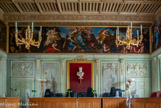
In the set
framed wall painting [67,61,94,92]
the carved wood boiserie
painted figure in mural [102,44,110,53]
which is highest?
the carved wood boiserie

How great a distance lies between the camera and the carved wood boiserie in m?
18.3

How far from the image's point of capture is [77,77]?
65.1ft

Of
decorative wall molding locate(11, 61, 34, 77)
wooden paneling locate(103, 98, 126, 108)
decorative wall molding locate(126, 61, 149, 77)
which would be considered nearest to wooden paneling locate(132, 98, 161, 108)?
wooden paneling locate(103, 98, 126, 108)

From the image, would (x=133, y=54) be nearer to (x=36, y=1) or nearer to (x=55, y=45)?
(x=55, y=45)

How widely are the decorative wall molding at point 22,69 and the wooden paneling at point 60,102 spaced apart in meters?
5.78

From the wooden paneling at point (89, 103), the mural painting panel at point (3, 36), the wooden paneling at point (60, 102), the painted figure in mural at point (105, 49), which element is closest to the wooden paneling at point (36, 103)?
the wooden paneling at point (60, 102)

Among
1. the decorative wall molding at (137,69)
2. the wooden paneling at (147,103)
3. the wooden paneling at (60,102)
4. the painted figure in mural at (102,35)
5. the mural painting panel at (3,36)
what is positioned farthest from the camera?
the painted figure in mural at (102,35)

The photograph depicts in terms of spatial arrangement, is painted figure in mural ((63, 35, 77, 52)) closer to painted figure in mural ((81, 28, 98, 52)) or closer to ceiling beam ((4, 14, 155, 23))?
painted figure in mural ((81, 28, 98, 52))

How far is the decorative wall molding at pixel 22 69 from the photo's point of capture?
65.0 ft

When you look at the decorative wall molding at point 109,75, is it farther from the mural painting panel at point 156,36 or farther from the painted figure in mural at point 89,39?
the mural painting panel at point 156,36

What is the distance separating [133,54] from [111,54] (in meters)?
1.49

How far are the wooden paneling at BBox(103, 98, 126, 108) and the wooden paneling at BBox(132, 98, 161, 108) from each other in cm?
60

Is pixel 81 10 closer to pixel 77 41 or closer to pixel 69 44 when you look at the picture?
pixel 77 41

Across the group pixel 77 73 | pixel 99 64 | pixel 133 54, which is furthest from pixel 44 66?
pixel 133 54
